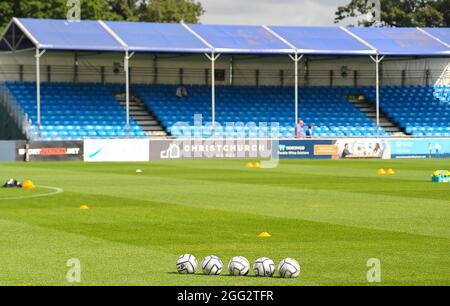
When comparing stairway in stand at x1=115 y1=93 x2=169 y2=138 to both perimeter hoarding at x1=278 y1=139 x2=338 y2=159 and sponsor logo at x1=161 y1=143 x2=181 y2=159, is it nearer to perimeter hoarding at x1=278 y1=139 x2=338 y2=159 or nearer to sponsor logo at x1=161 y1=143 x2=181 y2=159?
sponsor logo at x1=161 y1=143 x2=181 y2=159

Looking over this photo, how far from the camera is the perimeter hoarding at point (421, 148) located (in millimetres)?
60344

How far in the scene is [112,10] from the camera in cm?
10406

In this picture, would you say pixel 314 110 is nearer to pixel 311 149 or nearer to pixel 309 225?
pixel 311 149

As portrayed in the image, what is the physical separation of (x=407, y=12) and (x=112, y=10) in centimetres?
2915

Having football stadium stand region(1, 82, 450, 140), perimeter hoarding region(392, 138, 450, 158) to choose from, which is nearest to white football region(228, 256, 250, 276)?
football stadium stand region(1, 82, 450, 140)

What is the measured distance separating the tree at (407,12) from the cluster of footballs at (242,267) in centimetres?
9135

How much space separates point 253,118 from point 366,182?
3180 cm

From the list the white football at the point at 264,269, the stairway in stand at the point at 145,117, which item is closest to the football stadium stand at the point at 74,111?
the stairway in stand at the point at 145,117

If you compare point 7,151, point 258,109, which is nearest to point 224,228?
point 7,151

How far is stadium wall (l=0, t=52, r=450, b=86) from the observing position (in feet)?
219

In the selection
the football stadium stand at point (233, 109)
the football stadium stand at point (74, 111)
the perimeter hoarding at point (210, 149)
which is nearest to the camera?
the perimeter hoarding at point (210, 149)

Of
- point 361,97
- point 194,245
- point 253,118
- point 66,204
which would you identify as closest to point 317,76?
point 361,97

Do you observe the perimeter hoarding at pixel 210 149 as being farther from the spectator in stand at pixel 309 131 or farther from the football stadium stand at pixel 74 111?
the spectator in stand at pixel 309 131

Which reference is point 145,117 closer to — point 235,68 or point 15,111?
point 15,111
